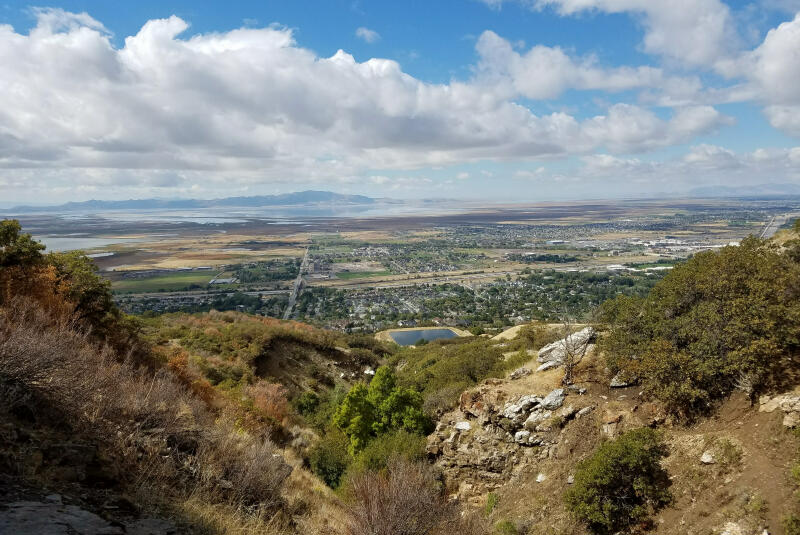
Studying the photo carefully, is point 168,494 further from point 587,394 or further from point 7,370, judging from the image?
point 587,394

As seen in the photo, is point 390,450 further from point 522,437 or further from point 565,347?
point 565,347

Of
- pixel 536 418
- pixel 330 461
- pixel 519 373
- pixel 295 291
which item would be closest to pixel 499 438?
pixel 536 418

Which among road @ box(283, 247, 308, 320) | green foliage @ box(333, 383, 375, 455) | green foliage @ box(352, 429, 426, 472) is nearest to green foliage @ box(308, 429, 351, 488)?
green foliage @ box(333, 383, 375, 455)

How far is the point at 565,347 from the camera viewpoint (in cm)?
1778

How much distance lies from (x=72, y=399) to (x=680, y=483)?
14.6 m

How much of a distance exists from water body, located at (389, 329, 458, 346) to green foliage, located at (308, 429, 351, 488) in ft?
102

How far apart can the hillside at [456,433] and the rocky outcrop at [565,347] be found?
10cm

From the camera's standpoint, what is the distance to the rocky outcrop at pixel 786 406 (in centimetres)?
991

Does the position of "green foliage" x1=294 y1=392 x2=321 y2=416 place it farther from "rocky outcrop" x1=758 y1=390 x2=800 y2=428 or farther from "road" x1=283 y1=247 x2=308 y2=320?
"road" x1=283 y1=247 x2=308 y2=320

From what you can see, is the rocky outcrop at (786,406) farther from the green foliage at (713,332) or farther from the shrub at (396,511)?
the shrub at (396,511)

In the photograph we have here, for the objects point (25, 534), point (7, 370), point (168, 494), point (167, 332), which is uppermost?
point (7, 370)

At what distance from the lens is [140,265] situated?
105 meters

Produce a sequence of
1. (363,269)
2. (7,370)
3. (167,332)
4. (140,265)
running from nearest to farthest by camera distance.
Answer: (7,370), (167,332), (140,265), (363,269)

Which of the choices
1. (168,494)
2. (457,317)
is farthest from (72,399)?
(457,317)
